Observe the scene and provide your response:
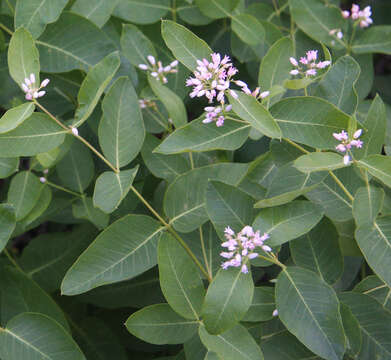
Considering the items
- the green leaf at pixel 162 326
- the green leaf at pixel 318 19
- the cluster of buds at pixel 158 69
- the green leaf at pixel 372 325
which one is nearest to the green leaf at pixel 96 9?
the cluster of buds at pixel 158 69

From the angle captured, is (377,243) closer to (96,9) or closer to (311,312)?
(311,312)

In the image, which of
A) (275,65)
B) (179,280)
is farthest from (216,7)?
(179,280)

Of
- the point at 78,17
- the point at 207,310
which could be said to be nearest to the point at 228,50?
the point at 78,17

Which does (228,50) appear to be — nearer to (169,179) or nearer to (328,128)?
(169,179)

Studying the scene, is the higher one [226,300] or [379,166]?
[379,166]

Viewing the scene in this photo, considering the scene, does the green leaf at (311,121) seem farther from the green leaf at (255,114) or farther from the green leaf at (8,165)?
the green leaf at (8,165)

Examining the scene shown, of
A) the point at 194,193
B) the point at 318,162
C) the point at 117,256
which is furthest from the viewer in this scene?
the point at 194,193
